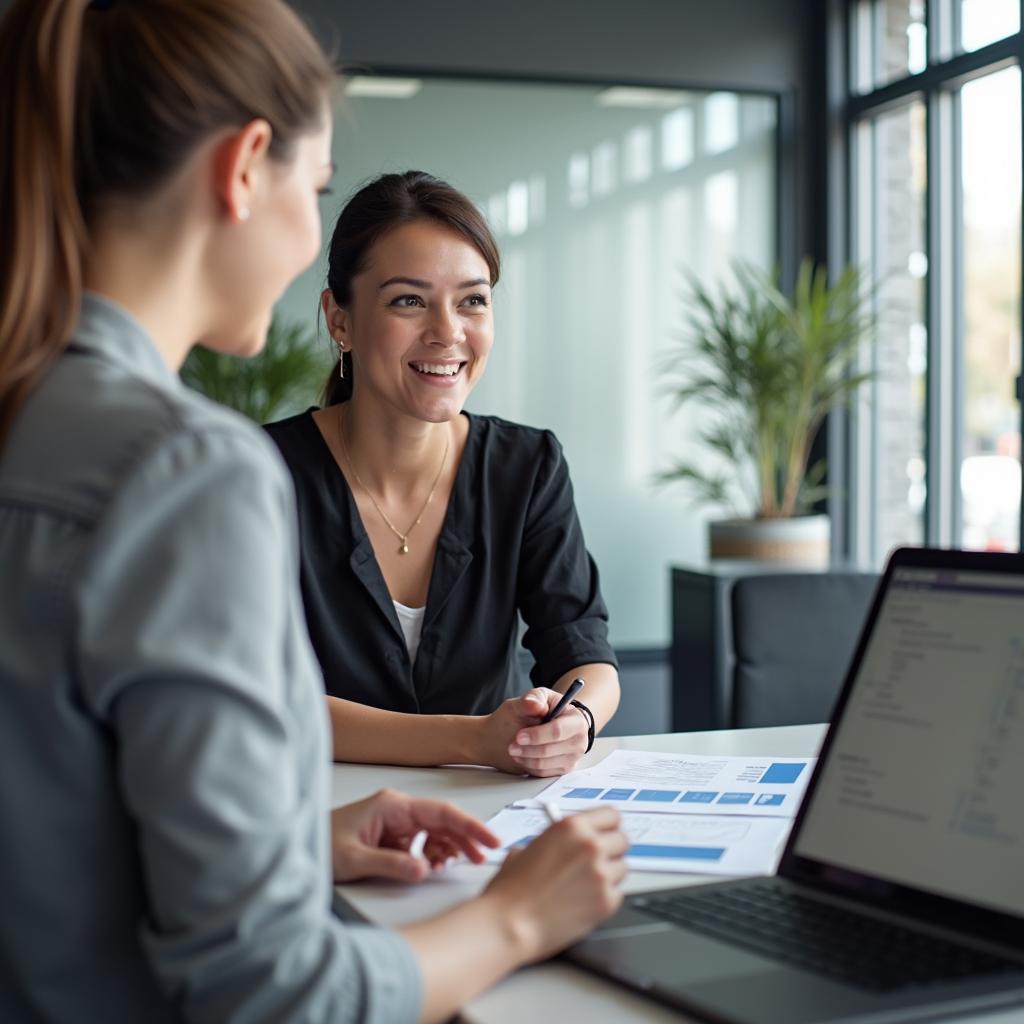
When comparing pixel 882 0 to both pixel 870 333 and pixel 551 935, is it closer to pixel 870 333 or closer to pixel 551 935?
pixel 870 333

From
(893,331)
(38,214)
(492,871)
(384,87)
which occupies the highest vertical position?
(384,87)

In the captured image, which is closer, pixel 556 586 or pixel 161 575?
pixel 161 575

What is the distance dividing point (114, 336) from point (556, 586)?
1325mm

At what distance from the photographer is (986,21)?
433cm

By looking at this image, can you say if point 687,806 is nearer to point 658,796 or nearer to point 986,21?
point 658,796

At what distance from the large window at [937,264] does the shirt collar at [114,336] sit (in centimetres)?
360

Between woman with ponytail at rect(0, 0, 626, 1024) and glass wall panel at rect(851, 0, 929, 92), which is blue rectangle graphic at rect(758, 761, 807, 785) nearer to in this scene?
woman with ponytail at rect(0, 0, 626, 1024)

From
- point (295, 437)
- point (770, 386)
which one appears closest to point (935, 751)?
point (295, 437)

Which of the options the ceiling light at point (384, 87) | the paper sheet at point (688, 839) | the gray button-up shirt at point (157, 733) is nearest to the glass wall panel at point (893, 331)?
the ceiling light at point (384, 87)

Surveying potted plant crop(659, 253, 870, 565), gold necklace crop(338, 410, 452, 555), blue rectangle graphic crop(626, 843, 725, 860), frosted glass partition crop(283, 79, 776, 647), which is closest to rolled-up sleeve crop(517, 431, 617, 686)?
gold necklace crop(338, 410, 452, 555)

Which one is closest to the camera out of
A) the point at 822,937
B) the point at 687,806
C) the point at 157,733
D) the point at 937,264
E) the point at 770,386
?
the point at 157,733

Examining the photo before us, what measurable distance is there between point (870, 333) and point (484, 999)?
4.20 metres

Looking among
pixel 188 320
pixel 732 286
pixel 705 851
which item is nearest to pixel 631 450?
pixel 732 286

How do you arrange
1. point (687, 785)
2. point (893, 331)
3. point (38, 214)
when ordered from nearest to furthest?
point (38, 214)
point (687, 785)
point (893, 331)
